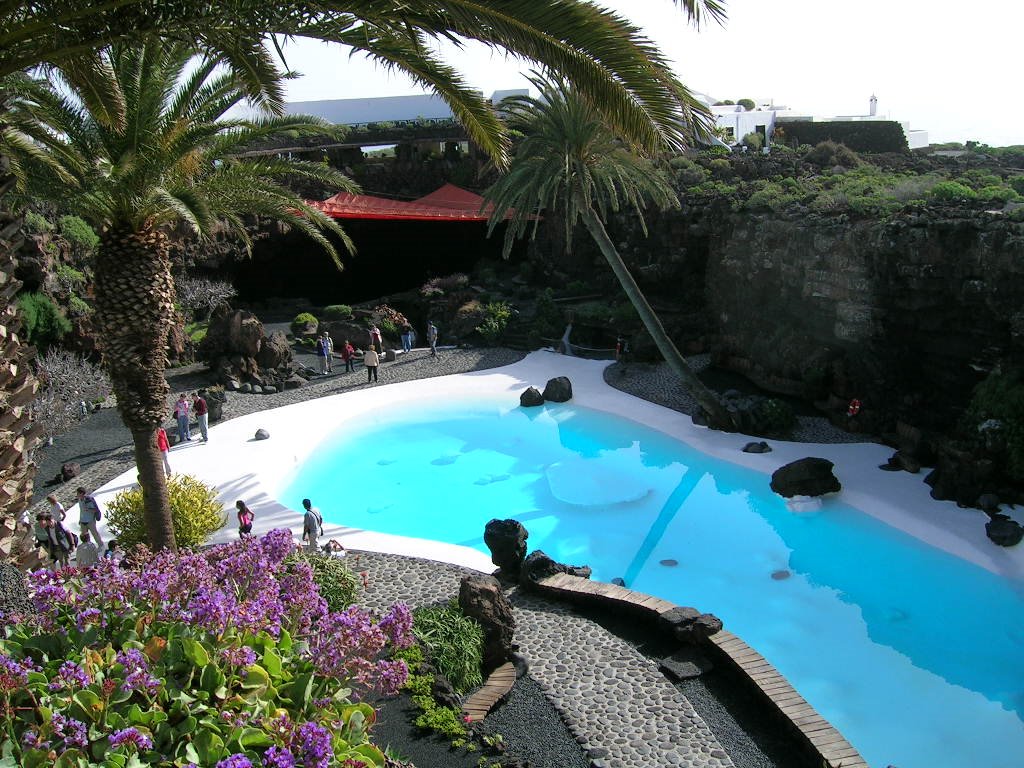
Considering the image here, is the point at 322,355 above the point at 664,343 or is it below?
below

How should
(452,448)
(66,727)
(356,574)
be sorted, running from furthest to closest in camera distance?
(452,448) → (356,574) → (66,727)

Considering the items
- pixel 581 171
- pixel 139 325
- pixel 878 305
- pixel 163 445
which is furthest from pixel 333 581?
pixel 878 305

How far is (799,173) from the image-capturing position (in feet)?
91.0

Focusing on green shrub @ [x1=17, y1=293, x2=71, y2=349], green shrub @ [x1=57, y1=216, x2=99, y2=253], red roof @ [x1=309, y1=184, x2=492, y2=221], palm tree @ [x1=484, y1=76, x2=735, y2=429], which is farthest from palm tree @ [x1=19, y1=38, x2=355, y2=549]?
red roof @ [x1=309, y1=184, x2=492, y2=221]

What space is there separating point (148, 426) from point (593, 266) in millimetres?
21142

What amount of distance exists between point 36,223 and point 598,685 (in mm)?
20647

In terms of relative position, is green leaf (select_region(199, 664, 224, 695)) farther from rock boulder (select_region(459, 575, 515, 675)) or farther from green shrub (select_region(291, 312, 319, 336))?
green shrub (select_region(291, 312, 319, 336))

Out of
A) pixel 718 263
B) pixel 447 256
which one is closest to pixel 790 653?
pixel 718 263

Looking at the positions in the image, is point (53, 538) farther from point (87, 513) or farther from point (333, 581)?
point (333, 581)

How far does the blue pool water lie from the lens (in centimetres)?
1170

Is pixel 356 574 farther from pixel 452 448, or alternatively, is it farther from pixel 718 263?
pixel 718 263

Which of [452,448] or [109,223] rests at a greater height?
[109,223]

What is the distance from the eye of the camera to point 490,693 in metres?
9.91

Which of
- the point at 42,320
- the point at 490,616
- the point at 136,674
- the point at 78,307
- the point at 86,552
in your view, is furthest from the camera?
the point at 78,307
